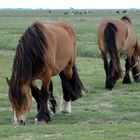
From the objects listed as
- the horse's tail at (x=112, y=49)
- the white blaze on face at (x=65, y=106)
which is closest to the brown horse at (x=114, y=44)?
the horse's tail at (x=112, y=49)

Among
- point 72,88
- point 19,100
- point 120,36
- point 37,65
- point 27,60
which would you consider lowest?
point 72,88

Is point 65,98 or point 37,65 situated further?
point 65,98

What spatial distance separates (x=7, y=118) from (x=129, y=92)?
5.17 metres

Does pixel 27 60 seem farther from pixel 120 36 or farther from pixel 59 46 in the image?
pixel 120 36

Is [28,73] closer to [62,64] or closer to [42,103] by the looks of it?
[42,103]

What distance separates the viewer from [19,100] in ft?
29.9

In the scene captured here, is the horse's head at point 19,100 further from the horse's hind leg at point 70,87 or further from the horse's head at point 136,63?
the horse's head at point 136,63

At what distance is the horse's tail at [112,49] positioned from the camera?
14.9 m

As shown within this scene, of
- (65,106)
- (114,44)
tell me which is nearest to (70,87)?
(65,106)

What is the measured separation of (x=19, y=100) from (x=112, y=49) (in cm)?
645

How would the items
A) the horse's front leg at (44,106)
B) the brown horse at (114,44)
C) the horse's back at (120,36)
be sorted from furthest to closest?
the horse's back at (120,36)
the brown horse at (114,44)
the horse's front leg at (44,106)

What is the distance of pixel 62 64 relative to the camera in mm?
10906

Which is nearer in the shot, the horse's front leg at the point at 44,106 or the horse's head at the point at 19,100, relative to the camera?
the horse's head at the point at 19,100

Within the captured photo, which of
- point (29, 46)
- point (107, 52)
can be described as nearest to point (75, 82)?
point (29, 46)
